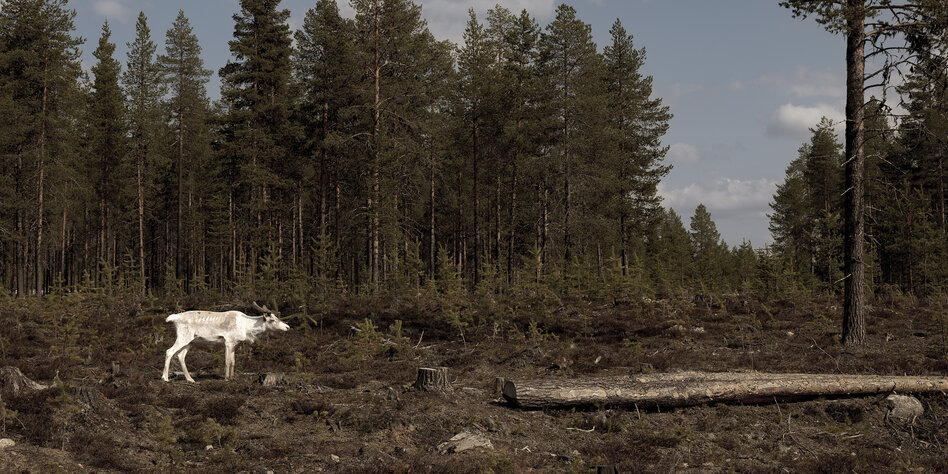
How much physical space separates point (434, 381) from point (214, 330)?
4596 millimetres

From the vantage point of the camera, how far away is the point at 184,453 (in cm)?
773

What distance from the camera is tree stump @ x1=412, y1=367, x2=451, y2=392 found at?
10703 millimetres

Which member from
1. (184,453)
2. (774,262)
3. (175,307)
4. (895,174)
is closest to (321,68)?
(175,307)

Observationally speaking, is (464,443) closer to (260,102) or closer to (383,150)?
(383,150)

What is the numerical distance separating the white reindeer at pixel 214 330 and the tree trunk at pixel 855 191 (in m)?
13.7

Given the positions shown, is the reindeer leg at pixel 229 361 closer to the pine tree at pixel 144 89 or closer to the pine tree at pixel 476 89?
the pine tree at pixel 476 89

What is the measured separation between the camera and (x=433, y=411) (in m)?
9.36

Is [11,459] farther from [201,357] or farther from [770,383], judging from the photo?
[770,383]

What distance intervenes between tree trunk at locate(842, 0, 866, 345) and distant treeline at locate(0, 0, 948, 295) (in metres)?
6.37

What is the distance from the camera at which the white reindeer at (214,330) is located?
11.3 metres

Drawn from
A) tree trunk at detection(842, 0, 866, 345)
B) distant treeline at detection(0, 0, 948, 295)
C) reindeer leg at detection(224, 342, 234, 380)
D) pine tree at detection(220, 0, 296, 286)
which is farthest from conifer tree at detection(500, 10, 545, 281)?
reindeer leg at detection(224, 342, 234, 380)

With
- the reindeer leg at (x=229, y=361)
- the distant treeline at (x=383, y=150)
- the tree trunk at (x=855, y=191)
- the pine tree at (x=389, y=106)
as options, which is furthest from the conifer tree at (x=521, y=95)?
the reindeer leg at (x=229, y=361)

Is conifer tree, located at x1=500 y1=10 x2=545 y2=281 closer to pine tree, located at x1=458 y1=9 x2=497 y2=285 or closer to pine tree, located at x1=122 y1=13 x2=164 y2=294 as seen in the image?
pine tree, located at x1=458 y1=9 x2=497 y2=285

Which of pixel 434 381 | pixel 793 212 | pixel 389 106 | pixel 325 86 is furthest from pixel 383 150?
pixel 793 212
